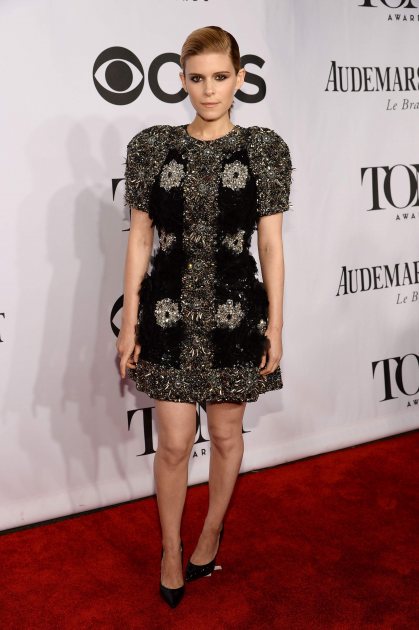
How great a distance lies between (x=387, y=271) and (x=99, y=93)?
1.51 meters

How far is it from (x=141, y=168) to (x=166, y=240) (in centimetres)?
21

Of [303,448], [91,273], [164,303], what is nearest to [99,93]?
[91,273]

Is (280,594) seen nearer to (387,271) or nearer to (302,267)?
(302,267)

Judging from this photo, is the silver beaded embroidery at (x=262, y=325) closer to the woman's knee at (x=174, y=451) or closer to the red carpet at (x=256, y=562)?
the woman's knee at (x=174, y=451)

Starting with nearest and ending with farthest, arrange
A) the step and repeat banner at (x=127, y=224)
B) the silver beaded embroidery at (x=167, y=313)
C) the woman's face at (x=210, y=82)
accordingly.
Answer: the woman's face at (x=210, y=82) → the silver beaded embroidery at (x=167, y=313) → the step and repeat banner at (x=127, y=224)

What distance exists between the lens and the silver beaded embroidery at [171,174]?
2.01 meters

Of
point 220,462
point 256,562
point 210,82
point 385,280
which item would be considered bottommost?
point 256,562

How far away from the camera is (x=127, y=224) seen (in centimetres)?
276

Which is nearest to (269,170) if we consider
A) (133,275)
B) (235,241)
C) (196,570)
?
(235,241)

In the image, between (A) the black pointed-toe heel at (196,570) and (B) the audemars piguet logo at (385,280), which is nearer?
(A) the black pointed-toe heel at (196,570)

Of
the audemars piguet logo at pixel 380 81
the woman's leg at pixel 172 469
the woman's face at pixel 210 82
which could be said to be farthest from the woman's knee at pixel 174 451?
the audemars piguet logo at pixel 380 81

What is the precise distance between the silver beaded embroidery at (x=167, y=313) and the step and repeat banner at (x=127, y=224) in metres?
0.75

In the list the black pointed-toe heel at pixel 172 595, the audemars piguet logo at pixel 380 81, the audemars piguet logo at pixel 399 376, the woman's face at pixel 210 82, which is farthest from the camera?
the audemars piguet logo at pixel 399 376

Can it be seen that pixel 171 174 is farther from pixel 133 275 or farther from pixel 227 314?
pixel 227 314
